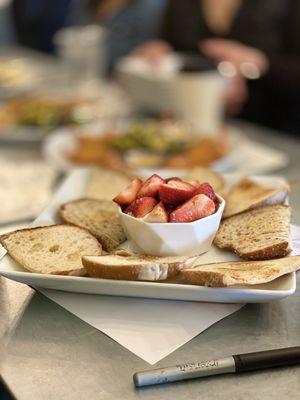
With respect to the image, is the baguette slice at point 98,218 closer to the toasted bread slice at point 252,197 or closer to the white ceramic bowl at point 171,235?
the white ceramic bowl at point 171,235

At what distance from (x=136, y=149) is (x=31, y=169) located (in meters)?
0.25

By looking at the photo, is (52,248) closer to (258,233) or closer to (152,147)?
(258,233)

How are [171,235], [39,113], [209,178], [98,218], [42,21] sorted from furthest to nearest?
1. [42,21]
2. [39,113]
3. [209,178]
4. [98,218]
5. [171,235]

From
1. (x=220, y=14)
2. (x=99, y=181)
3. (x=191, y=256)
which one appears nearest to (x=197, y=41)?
(x=220, y=14)

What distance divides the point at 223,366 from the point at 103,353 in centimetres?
14

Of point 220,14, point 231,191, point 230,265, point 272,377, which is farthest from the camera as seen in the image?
point 220,14

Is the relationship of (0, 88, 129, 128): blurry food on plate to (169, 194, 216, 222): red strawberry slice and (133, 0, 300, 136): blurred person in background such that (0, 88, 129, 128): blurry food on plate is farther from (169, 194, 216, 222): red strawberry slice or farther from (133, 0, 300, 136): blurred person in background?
(169, 194, 216, 222): red strawberry slice

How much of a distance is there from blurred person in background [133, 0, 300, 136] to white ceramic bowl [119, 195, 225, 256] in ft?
4.66

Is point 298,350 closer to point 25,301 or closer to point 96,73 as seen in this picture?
point 25,301

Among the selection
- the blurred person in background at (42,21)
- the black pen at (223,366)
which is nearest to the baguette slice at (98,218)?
the black pen at (223,366)

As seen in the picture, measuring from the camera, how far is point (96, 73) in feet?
7.32

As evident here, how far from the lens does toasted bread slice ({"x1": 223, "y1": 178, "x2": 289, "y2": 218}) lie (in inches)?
36.4

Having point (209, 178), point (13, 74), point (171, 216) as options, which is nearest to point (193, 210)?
point (171, 216)

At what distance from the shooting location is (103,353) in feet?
2.29
